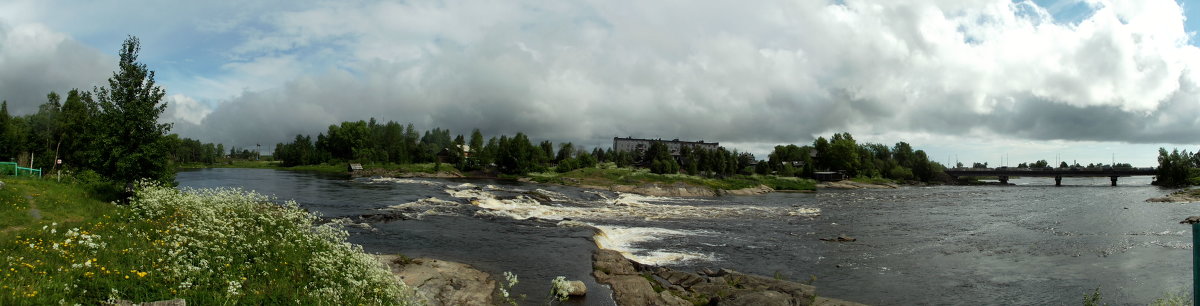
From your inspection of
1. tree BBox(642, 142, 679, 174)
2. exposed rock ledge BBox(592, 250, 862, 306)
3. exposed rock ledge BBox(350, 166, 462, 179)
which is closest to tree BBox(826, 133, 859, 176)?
tree BBox(642, 142, 679, 174)

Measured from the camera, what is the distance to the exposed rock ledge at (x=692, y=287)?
52.6ft

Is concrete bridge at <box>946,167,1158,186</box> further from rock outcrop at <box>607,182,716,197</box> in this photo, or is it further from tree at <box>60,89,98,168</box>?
tree at <box>60,89,98,168</box>

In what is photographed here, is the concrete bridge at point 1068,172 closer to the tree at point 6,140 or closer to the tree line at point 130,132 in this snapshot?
the tree line at point 130,132

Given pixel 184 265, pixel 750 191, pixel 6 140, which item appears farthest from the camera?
pixel 750 191

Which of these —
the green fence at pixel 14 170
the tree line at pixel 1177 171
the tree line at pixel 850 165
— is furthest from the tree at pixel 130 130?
the tree line at pixel 1177 171

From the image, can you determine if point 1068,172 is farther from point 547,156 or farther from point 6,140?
point 6,140

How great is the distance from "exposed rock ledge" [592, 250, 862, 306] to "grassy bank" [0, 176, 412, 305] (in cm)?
708

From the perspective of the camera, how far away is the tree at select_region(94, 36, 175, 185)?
25688 millimetres

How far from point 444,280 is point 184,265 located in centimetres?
748

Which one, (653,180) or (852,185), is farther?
(852,185)

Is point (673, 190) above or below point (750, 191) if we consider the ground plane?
above

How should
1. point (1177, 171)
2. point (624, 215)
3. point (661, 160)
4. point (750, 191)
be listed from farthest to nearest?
point (661, 160)
point (1177, 171)
point (750, 191)
point (624, 215)

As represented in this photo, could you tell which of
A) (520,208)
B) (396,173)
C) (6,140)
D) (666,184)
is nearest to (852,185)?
(666,184)

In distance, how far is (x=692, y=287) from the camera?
1822 cm
